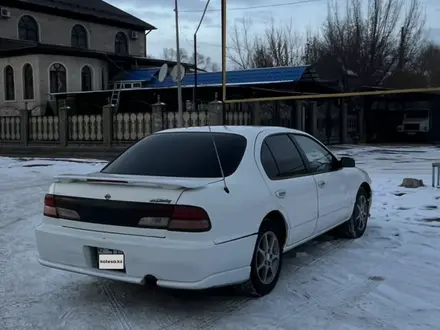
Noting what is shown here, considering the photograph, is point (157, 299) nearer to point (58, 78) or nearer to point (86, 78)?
point (58, 78)

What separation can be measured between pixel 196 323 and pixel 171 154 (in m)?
1.70

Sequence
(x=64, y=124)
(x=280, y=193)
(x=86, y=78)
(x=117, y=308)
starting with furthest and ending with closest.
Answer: (x=86, y=78)
(x=64, y=124)
(x=280, y=193)
(x=117, y=308)

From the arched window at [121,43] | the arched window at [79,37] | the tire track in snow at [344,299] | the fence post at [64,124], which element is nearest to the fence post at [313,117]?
the fence post at [64,124]

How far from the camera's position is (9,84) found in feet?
103

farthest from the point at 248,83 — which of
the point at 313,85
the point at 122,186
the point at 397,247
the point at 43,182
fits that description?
the point at 122,186

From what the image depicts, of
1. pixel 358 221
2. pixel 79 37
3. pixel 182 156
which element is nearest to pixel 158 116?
pixel 358 221

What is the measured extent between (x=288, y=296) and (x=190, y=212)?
4.40 feet

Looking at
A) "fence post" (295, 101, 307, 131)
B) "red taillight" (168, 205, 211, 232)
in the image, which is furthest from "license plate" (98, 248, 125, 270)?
"fence post" (295, 101, 307, 131)

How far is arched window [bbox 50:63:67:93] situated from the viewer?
30.2 m

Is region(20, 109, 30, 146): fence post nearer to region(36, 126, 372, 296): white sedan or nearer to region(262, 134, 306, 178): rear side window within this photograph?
region(36, 126, 372, 296): white sedan

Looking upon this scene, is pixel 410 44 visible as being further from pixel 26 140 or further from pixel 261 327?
pixel 261 327

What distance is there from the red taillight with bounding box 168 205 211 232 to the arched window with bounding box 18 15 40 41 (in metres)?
33.0

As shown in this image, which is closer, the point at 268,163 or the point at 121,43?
the point at 268,163

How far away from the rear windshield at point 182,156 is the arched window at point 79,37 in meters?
33.4
